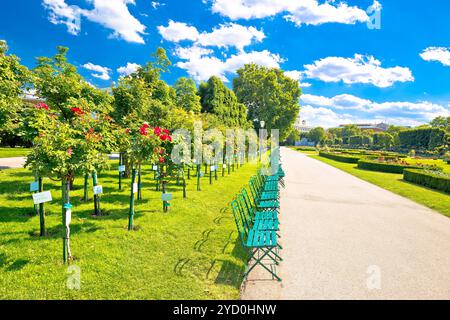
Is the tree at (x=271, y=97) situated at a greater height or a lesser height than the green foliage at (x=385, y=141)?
greater

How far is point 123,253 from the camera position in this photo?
4.89 metres

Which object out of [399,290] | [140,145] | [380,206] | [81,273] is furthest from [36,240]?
[380,206]

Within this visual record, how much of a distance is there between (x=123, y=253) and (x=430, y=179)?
1661 centimetres

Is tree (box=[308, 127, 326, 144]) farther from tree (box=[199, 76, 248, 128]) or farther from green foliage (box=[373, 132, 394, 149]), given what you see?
tree (box=[199, 76, 248, 128])

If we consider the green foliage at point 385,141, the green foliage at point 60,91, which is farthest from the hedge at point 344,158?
the green foliage at point 385,141

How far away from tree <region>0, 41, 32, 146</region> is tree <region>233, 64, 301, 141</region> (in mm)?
35868

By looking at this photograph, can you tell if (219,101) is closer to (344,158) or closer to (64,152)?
(344,158)

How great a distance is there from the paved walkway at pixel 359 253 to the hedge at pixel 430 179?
4.54 m

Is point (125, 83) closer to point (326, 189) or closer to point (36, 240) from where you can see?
point (36, 240)

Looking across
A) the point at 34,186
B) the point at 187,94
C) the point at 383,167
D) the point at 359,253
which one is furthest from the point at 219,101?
the point at 359,253

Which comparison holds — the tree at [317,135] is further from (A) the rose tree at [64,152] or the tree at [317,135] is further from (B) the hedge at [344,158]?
(A) the rose tree at [64,152]

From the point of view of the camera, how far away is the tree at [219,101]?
87.8 ft

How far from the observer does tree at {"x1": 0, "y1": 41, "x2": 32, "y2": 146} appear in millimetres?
9562

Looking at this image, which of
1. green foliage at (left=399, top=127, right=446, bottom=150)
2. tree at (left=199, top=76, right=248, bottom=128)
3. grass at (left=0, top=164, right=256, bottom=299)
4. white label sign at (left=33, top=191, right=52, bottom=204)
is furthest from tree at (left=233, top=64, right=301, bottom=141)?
white label sign at (left=33, top=191, right=52, bottom=204)
